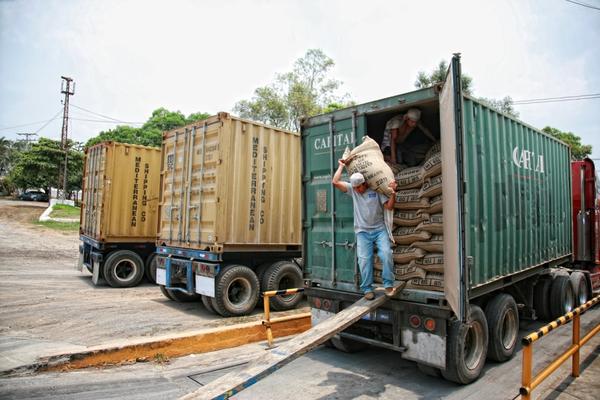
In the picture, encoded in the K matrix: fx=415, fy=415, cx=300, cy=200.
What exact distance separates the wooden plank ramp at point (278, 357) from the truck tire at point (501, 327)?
1165 millimetres

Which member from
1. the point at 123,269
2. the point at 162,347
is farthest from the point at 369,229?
the point at 123,269

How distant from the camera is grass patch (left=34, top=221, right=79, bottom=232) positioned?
72.7 feet

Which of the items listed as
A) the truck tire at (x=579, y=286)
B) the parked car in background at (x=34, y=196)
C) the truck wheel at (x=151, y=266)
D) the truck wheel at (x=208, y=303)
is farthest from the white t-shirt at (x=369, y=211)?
the parked car in background at (x=34, y=196)

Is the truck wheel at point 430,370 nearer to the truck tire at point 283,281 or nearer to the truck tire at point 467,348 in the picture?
the truck tire at point 467,348

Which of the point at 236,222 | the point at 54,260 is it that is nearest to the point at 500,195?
the point at 236,222

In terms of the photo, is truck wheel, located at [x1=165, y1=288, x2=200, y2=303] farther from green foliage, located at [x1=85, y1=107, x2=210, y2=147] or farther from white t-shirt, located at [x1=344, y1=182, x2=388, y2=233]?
green foliage, located at [x1=85, y1=107, x2=210, y2=147]

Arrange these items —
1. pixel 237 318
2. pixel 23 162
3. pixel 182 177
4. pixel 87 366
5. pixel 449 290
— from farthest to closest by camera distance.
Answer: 1. pixel 23 162
2. pixel 182 177
3. pixel 237 318
4. pixel 87 366
5. pixel 449 290

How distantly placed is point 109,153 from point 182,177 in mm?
A: 3527

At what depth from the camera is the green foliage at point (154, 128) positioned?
34.7 m

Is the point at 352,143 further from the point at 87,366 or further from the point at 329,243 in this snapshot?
the point at 87,366

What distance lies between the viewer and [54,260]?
14.4 metres

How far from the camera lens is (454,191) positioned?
3641mm

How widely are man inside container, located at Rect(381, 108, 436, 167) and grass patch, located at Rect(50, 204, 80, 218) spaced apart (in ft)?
86.8

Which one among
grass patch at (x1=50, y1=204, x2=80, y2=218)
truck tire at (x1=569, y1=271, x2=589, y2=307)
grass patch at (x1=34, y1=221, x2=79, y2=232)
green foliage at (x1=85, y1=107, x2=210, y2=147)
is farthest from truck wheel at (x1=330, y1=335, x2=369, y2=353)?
green foliage at (x1=85, y1=107, x2=210, y2=147)
